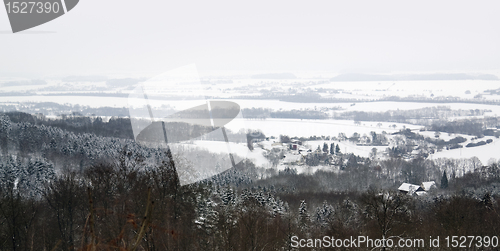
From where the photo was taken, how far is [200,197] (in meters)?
12.9

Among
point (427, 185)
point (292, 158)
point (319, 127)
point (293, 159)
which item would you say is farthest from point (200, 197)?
point (319, 127)

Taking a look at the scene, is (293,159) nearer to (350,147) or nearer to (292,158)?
(292,158)

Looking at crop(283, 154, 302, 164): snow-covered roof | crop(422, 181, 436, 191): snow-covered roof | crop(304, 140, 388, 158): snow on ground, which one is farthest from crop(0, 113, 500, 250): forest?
crop(304, 140, 388, 158): snow on ground

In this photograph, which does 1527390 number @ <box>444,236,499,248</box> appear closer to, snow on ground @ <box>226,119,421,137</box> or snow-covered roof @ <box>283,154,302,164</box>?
snow-covered roof @ <box>283,154,302,164</box>

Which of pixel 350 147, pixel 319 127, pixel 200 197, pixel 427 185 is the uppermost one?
pixel 200 197

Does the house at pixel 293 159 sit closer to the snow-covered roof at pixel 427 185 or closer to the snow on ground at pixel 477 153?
the snow-covered roof at pixel 427 185

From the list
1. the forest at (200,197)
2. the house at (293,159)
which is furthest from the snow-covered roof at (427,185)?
the house at (293,159)

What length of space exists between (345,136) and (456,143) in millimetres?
14078

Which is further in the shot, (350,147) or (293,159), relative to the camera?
(350,147)

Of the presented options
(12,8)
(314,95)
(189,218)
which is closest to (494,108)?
(314,95)

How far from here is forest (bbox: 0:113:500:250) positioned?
7488 millimetres

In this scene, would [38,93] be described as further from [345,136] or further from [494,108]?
[494,108]

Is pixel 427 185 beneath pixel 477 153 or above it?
above

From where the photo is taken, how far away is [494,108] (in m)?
73.6
